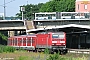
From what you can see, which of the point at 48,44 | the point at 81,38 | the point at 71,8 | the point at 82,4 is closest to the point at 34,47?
the point at 48,44

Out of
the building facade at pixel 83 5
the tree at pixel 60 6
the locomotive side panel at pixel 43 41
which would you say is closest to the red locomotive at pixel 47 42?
the locomotive side panel at pixel 43 41

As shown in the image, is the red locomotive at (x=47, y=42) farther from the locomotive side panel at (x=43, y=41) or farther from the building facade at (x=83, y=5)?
the building facade at (x=83, y=5)

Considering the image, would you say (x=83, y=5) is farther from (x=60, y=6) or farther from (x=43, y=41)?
(x=43, y=41)

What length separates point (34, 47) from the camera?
4472 centimetres

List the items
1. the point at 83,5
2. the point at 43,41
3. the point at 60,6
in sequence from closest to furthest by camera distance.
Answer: the point at 43,41 → the point at 83,5 → the point at 60,6

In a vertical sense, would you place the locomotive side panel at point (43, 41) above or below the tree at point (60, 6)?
below

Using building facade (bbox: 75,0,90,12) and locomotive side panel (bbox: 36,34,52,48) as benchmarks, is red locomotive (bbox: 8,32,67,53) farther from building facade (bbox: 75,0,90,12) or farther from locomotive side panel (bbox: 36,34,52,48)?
building facade (bbox: 75,0,90,12)

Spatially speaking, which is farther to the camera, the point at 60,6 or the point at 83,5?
the point at 60,6

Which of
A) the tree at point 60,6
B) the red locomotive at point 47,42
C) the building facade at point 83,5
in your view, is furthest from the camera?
the tree at point 60,6

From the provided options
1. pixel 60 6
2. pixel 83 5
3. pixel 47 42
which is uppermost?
pixel 60 6

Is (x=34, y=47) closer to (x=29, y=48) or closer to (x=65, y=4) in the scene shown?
(x=29, y=48)

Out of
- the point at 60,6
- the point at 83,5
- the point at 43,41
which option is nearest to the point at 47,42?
the point at 43,41

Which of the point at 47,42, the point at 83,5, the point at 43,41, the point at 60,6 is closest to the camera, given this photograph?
the point at 47,42

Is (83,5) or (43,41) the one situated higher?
(83,5)
